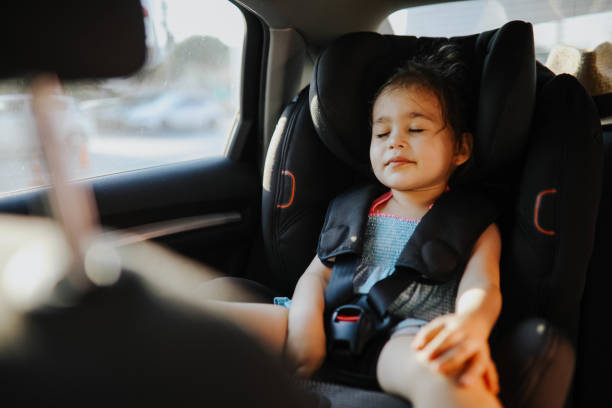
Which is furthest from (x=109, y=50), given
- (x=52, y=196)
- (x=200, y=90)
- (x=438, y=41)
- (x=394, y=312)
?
(x=200, y=90)

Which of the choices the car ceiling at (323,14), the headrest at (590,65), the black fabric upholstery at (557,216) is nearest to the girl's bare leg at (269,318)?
the black fabric upholstery at (557,216)

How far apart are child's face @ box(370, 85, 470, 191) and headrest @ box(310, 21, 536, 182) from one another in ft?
0.28

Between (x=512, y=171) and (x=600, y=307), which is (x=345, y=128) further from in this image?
(x=600, y=307)

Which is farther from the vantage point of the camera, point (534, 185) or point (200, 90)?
point (200, 90)

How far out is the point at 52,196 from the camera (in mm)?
606

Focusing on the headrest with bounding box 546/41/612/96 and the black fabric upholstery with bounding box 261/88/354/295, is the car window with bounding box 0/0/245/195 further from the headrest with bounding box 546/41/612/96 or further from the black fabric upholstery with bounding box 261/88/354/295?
the headrest with bounding box 546/41/612/96

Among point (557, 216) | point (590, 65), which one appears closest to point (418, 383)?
point (557, 216)

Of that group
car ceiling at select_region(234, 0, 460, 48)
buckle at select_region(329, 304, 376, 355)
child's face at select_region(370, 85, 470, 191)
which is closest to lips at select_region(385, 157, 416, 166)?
child's face at select_region(370, 85, 470, 191)

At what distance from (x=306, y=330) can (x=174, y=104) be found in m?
1.07

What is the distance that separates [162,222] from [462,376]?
1.24 metres

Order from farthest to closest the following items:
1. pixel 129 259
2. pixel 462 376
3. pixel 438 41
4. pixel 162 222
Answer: pixel 162 222 → pixel 129 259 → pixel 438 41 → pixel 462 376

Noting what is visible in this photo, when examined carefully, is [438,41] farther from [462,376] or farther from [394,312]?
[462,376]

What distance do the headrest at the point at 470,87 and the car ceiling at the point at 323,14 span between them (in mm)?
296

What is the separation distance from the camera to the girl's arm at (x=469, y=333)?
0.94 metres
